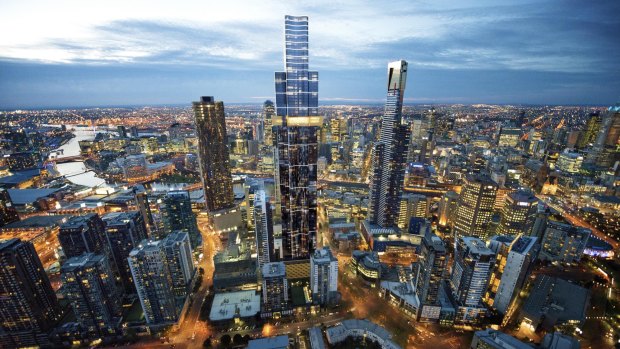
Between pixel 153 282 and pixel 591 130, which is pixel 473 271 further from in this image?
pixel 591 130

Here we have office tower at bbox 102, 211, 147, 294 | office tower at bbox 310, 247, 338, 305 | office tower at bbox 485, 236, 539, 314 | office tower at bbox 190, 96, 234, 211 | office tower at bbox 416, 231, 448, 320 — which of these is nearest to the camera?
office tower at bbox 416, 231, 448, 320

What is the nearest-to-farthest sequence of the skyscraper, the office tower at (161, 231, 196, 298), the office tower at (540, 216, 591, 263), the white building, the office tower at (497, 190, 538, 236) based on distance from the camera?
the skyscraper → the office tower at (161, 231, 196, 298) → the office tower at (540, 216, 591, 263) → the office tower at (497, 190, 538, 236) → the white building

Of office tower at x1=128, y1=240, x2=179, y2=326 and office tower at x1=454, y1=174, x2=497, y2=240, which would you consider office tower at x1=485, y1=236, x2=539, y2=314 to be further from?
office tower at x1=128, y1=240, x2=179, y2=326

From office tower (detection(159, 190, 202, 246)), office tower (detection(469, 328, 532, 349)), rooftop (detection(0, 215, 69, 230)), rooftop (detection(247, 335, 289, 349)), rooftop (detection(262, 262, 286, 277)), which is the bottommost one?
rooftop (detection(247, 335, 289, 349))

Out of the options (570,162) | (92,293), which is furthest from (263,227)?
(570,162)

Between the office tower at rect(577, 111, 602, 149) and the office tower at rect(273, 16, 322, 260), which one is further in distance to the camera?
the office tower at rect(577, 111, 602, 149)

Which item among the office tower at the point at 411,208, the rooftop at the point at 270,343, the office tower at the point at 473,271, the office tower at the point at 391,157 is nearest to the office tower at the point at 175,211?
the rooftop at the point at 270,343

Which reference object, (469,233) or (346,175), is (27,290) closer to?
(469,233)

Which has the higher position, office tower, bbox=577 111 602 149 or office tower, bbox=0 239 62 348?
office tower, bbox=577 111 602 149

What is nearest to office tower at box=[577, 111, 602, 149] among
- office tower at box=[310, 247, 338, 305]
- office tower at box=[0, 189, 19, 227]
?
office tower at box=[310, 247, 338, 305]
